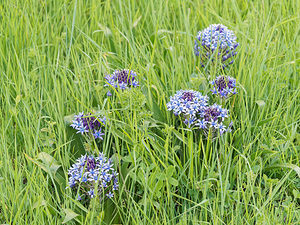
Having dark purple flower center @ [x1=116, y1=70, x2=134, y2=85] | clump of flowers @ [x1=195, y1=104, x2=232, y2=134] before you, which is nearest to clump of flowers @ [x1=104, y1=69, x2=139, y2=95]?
dark purple flower center @ [x1=116, y1=70, x2=134, y2=85]

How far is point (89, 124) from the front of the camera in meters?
2.21

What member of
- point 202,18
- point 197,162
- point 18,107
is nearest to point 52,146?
point 18,107

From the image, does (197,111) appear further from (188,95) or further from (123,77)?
(123,77)

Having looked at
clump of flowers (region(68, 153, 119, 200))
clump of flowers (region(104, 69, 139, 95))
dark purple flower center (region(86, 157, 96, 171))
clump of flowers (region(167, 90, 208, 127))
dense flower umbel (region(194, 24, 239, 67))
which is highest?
dense flower umbel (region(194, 24, 239, 67))

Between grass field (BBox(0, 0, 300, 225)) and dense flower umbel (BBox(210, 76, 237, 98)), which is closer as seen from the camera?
grass field (BBox(0, 0, 300, 225))

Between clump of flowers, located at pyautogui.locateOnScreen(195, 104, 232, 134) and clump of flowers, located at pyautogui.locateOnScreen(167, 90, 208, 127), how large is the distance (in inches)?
1.3

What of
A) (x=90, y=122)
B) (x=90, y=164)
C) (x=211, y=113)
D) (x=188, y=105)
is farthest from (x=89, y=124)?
(x=211, y=113)

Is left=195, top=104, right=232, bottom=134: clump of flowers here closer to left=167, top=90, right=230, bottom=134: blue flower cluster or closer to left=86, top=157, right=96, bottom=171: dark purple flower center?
left=167, top=90, right=230, bottom=134: blue flower cluster

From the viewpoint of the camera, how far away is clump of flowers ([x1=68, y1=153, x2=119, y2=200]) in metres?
1.96

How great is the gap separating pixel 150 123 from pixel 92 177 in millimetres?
521

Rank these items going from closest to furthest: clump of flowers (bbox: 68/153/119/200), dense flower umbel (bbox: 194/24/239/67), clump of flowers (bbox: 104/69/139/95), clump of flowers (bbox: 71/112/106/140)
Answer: clump of flowers (bbox: 68/153/119/200) < clump of flowers (bbox: 71/112/106/140) < clump of flowers (bbox: 104/69/139/95) < dense flower umbel (bbox: 194/24/239/67)

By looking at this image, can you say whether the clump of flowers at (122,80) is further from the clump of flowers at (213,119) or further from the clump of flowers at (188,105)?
the clump of flowers at (213,119)

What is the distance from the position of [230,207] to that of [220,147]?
32 cm

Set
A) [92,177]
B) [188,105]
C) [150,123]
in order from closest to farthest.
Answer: [92,177] < [188,105] < [150,123]
